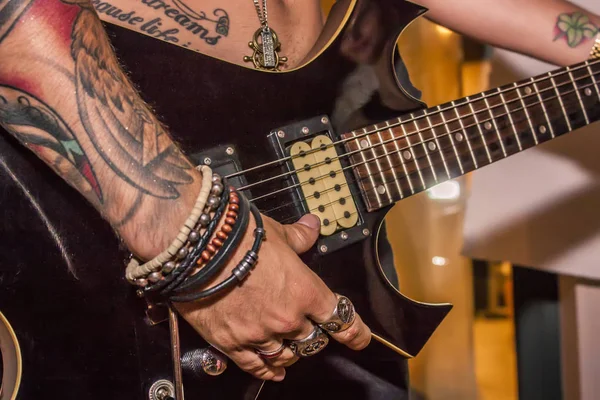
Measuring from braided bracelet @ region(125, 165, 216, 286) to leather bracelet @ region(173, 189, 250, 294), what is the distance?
0.09ft

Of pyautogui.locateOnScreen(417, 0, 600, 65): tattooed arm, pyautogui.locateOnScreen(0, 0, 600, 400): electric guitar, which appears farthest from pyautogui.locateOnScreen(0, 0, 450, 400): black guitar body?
pyautogui.locateOnScreen(417, 0, 600, 65): tattooed arm

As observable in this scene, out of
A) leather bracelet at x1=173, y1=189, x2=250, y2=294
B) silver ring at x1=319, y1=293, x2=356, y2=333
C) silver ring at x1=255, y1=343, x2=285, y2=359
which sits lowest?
silver ring at x1=255, y1=343, x2=285, y2=359

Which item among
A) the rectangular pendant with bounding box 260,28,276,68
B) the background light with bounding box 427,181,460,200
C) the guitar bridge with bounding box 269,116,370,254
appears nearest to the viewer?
the guitar bridge with bounding box 269,116,370,254

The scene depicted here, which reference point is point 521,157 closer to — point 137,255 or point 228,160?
point 228,160

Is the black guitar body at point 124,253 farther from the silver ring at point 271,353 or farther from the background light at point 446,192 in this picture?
the background light at point 446,192

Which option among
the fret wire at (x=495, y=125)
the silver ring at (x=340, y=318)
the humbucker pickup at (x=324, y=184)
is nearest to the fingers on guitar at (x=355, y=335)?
the silver ring at (x=340, y=318)

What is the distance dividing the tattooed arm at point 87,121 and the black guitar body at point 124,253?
0.09m

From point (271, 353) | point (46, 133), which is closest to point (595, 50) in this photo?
point (271, 353)

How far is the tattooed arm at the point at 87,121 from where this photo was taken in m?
0.52

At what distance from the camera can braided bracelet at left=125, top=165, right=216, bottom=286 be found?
545mm

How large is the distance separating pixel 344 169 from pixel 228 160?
0.48 ft

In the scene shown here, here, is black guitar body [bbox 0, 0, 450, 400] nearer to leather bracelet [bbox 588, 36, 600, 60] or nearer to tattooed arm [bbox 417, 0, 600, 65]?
tattooed arm [bbox 417, 0, 600, 65]

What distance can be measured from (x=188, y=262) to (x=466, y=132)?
1.45ft

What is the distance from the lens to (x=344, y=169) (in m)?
0.75
